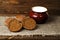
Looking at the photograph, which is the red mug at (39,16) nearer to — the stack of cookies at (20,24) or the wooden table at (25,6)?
the stack of cookies at (20,24)

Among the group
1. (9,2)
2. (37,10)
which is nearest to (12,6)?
(9,2)

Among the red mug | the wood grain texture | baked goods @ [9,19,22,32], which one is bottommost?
baked goods @ [9,19,22,32]

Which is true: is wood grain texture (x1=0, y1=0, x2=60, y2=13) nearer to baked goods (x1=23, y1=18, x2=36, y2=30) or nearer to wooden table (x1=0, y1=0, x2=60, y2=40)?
wooden table (x1=0, y1=0, x2=60, y2=40)

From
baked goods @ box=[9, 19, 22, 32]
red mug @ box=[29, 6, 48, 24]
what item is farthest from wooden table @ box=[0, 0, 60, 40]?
baked goods @ box=[9, 19, 22, 32]

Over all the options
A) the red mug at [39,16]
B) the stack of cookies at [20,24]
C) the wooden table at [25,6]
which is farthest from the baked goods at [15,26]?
the wooden table at [25,6]

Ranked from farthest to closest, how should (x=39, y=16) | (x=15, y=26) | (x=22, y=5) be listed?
1. (x=22, y=5)
2. (x=39, y=16)
3. (x=15, y=26)

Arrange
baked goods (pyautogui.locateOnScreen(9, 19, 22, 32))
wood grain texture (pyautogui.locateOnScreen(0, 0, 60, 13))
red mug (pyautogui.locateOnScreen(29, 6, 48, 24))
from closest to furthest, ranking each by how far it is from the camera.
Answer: baked goods (pyautogui.locateOnScreen(9, 19, 22, 32)) < red mug (pyautogui.locateOnScreen(29, 6, 48, 24)) < wood grain texture (pyautogui.locateOnScreen(0, 0, 60, 13))

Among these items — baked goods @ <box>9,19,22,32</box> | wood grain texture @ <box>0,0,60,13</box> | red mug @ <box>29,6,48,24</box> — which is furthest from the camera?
wood grain texture @ <box>0,0,60,13</box>

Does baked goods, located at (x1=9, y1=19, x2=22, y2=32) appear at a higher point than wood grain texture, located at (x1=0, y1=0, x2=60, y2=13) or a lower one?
lower

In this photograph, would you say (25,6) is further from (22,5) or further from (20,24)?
(20,24)

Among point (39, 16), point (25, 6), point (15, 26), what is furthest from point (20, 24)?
point (25, 6)
